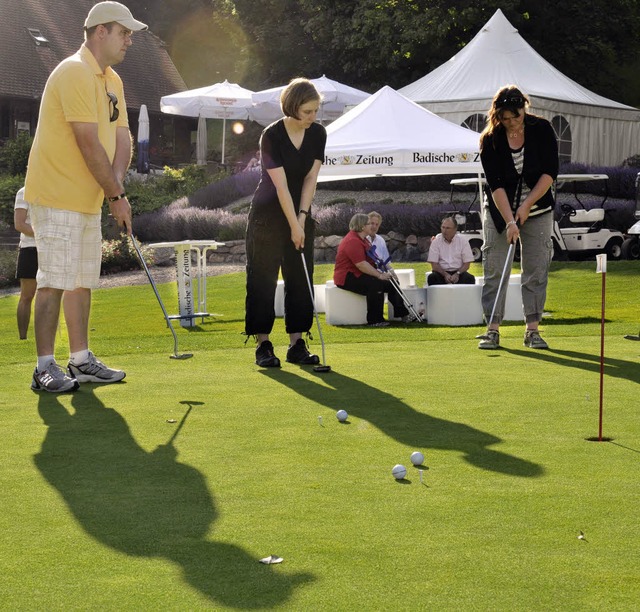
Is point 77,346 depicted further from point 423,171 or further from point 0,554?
point 423,171

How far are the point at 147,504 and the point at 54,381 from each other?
2869 mm

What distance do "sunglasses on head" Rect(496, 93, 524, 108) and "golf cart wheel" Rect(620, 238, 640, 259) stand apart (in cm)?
1293

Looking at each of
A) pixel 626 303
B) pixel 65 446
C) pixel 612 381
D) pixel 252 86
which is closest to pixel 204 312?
pixel 626 303

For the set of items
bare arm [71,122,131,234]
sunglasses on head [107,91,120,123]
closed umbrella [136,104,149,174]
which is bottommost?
bare arm [71,122,131,234]

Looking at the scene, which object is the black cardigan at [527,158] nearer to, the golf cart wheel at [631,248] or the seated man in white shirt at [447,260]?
the seated man in white shirt at [447,260]

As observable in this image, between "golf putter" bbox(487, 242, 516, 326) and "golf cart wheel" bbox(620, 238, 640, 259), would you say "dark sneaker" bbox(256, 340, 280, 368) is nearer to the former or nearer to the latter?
"golf putter" bbox(487, 242, 516, 326)

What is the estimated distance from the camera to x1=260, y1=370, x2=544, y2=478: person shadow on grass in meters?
4.74

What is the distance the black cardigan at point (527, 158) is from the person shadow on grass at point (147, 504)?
4271mm

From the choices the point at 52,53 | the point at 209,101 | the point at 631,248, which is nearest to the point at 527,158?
the point at 631,248

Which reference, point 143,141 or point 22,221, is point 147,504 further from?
point 143,141

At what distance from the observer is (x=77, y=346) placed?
282 inches

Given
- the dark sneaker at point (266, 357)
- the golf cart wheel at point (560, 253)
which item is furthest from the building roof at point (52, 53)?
the dark sneaker at point (266, 357)

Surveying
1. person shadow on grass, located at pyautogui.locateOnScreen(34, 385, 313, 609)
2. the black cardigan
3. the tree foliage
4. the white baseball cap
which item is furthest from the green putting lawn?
the tree foliage

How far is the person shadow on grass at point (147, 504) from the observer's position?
322 cm
